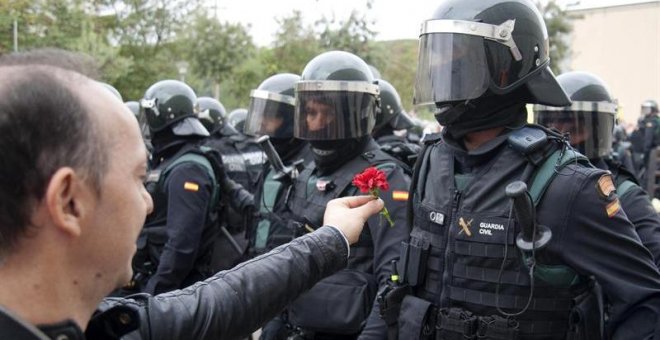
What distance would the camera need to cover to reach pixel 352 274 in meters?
3.38

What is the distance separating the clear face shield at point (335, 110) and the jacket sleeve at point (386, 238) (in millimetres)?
660

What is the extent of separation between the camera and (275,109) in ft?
18.7

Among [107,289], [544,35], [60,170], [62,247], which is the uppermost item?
[544,35]

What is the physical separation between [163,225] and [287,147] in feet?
4.06

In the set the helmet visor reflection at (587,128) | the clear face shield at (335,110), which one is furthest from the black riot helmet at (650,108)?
the clear face shield at (335,110)

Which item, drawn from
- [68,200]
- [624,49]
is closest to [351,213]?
[68,200]

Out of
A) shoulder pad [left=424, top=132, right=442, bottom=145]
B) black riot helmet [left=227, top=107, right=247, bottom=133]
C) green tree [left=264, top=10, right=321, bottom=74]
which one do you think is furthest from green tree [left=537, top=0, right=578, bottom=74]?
shoulder pad [left=424, top=132, right=442, bottom=145]

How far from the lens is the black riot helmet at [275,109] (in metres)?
5.66

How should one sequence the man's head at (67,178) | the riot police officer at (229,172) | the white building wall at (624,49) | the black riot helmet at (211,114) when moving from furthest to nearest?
the white building wall at (624,49) < the black riot helmet at (211,114) < the riot police officer at (229,172) < the man's head at (67,178)

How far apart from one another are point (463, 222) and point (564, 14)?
2769cm

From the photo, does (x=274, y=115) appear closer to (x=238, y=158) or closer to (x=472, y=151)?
(x=238, y=158)

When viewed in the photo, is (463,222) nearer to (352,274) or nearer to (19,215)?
(352,274)

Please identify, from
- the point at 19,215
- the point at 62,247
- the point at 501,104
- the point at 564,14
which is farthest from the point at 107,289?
the point at 564,14

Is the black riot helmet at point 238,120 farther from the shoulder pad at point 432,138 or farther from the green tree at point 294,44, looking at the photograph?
the green tree at point 294,44
